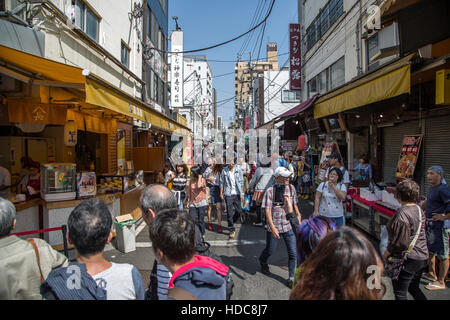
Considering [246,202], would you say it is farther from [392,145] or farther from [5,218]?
[5,218]

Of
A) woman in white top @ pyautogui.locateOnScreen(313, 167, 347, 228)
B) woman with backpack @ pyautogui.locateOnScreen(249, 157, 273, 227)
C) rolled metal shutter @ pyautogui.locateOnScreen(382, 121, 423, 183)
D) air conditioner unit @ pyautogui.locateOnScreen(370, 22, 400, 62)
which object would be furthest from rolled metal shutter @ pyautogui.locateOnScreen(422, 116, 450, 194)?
woman with backpack @ pyautogui.locateOnScreen(249, 157, 273, 227)

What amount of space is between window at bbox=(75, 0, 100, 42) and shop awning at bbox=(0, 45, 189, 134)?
3.41 meters

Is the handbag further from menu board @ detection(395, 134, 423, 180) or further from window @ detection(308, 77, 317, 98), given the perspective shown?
window @ detection(308, 77, 317, 98)

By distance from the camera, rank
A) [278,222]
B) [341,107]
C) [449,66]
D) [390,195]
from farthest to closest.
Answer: [341,107] → [390,195] → [449,66] → [278,222]

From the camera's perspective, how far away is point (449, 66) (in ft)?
14.3

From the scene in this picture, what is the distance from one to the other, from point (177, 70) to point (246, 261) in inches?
576

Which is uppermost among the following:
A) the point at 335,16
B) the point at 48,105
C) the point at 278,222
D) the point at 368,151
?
the point at 335,16

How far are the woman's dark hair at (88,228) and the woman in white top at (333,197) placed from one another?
11.2 feet

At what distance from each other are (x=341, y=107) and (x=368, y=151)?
374cm

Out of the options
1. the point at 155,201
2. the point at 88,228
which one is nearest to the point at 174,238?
the point at 88,228

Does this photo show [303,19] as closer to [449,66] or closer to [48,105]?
[449,66]

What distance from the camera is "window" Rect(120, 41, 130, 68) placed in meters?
10.8

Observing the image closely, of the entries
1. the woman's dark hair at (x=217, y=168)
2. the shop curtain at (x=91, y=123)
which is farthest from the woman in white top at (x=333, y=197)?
the shop curtain at (x=91, y=123)
